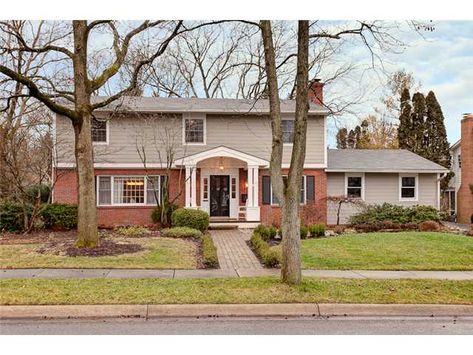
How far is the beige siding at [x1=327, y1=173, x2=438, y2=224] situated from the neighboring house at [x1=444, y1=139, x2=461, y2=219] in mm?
8315

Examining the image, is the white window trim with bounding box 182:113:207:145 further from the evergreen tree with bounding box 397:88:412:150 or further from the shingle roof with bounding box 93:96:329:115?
the evergreen tree with bounding box 397:88:412:150

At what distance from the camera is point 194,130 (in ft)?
68.5

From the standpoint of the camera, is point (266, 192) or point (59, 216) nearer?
point (59, 216)

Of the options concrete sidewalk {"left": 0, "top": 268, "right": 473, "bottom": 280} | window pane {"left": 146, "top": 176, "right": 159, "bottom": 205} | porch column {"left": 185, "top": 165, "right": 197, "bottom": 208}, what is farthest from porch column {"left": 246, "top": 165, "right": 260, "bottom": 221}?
concrete sidewalk {"left": 0, "top": 268, "right": 473, "bottom": 280}

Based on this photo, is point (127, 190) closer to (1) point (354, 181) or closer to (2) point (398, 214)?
(1) point (354, 181)

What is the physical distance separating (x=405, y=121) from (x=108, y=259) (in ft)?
85.0

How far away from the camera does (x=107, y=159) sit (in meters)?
20.3

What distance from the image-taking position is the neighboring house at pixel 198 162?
65.6 ft

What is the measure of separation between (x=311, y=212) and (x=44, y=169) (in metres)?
11.1

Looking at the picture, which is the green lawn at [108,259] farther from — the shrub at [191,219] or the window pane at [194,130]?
the window pane at [194,130]

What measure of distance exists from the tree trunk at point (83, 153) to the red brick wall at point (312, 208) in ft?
27.8

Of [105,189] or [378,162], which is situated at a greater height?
[378,162]

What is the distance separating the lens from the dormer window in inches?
818

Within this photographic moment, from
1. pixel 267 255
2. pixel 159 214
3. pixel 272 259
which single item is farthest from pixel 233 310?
pixel 159 214
